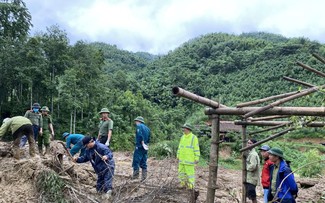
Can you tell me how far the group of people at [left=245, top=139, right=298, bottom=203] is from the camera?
4.66 m

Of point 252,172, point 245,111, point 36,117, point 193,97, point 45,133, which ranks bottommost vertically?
point 252,172

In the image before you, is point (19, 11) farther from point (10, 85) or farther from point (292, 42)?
point (292, 42)

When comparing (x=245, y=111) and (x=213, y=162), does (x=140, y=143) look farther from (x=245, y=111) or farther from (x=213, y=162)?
(x=245, y=111)

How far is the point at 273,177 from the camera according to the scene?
5262mm

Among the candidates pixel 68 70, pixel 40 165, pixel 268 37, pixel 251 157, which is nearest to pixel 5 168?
pixel 40 165

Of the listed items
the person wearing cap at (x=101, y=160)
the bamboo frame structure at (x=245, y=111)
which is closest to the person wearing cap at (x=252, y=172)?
the bamboo frame structure at (x=245, y=111)

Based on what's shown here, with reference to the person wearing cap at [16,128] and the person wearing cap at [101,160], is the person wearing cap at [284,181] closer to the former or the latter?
the person wearing cap at [101,160]

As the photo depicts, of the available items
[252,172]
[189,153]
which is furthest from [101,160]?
[252,172]

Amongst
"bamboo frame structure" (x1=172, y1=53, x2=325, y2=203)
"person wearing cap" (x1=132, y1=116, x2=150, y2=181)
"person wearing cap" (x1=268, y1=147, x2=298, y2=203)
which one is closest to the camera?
"bamboo frame structure" (x1=172, y1=53, x2=325, y2=203)

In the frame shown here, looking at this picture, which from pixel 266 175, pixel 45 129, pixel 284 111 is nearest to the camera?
pixel 284 111

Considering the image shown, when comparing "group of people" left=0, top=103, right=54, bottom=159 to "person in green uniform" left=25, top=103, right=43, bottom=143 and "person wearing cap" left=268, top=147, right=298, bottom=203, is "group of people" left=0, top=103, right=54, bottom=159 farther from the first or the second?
"person wearing cap" left=268, top=147, right=298, bottom=203

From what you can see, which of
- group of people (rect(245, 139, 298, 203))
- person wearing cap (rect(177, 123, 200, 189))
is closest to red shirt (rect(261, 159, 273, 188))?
group of people (rect(245, 139, 298, 203))

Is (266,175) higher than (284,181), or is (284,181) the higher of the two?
(284,181)

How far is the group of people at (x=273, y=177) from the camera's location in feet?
15.3
